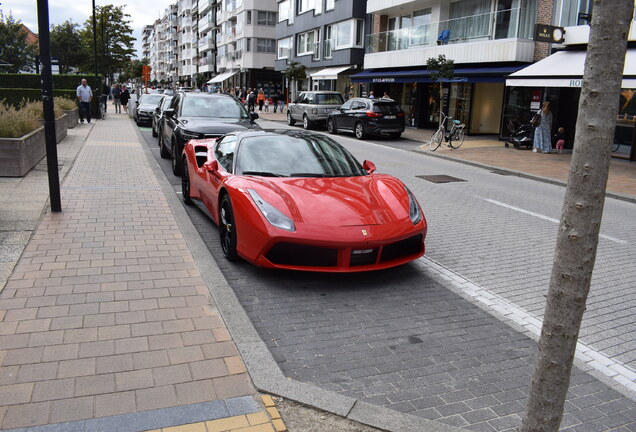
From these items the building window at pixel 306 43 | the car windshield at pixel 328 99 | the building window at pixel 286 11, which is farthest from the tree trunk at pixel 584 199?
the building window at pixel 286 11

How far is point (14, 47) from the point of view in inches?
2104

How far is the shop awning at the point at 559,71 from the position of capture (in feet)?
54.2

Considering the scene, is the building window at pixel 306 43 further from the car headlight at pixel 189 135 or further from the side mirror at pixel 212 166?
the side mirror at pixel 212 166

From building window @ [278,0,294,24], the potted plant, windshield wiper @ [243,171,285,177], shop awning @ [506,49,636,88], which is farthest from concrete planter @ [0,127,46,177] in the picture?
building window @ [278,0,294,24]

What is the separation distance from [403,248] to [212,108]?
8377 mm

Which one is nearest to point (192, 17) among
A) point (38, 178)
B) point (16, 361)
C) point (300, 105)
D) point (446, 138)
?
point (300, 105)

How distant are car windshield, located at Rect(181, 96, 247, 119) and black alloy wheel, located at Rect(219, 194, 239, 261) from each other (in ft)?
22.3

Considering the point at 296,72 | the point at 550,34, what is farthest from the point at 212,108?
the point at 296,72

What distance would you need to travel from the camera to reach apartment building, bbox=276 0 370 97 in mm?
36406

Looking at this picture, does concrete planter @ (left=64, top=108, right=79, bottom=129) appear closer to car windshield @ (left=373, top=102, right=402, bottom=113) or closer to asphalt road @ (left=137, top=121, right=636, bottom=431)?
car windshield @ (left=373, top=102, right=402, bottom=113)

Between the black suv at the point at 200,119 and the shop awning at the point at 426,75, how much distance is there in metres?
13.3

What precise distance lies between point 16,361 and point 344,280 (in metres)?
2.92

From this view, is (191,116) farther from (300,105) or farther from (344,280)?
(300,105)

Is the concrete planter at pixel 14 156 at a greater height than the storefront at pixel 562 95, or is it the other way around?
the storefront at pixel 562 95
